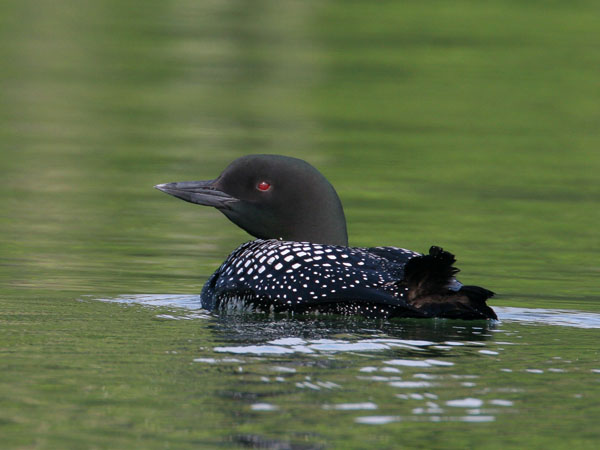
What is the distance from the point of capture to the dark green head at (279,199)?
7.84 metres

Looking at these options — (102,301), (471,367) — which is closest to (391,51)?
(102,301)

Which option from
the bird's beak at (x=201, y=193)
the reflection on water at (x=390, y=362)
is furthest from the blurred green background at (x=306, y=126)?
the reflection on water at (x=390, y=362)

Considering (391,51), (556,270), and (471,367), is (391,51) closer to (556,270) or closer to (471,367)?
(556,270)

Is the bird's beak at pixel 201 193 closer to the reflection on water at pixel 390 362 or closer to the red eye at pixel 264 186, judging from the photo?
the red eye at pixel 264 186

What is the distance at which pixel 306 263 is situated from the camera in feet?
23.0

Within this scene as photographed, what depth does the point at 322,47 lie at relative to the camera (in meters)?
23.8

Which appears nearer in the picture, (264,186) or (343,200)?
(264,186)

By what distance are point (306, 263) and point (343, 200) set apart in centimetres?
478

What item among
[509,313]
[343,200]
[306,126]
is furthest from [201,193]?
[306,126]

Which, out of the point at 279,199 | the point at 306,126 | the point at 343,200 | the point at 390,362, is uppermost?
the point at 306,126

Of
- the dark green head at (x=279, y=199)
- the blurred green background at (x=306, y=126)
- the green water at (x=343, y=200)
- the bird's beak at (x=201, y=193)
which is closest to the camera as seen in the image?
the green water at (x=343, y=200)

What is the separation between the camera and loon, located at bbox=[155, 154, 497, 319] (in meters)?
6.64

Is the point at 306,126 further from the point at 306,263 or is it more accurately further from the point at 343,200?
the point at 306,263

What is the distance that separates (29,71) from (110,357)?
14.8 meters
